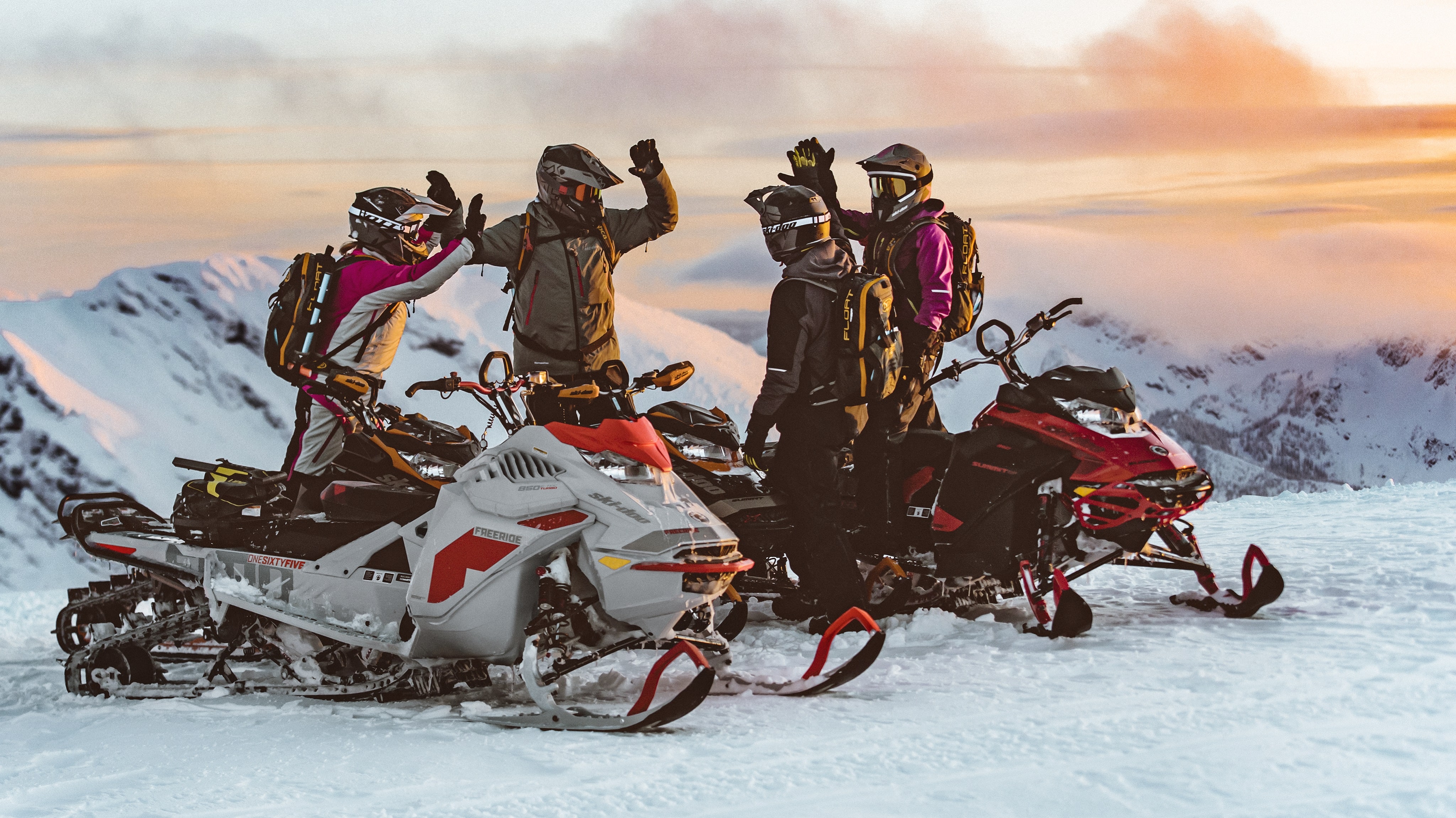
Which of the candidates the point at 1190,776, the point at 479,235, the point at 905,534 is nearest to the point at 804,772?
the point at 1190,776

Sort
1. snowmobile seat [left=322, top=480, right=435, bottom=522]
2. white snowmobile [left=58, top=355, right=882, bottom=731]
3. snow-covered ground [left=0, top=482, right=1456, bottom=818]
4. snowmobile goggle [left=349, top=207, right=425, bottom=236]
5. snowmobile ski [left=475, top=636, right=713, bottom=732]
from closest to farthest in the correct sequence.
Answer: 1. snow-covered ground [left=0, top=482, right=1456, bottom=818]
2. snowmobile ski [left=475, top=636, right=713, bottom=732]
3. white snowmobile [left=58, top=355, right=882, bottom=731]
4. snowmobile seat [left=322, top=480, right=435, bottom=522]
5. snowmobile goggle [left=349, top=207, right=425, bottom=236]

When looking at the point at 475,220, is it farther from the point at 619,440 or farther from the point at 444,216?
the point at 619,440

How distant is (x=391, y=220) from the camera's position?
18.4 ft

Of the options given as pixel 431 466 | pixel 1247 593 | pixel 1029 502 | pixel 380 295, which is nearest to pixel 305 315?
pixel 380 295

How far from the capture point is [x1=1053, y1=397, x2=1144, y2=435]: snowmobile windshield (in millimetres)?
5855

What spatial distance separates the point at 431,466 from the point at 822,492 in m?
1.81

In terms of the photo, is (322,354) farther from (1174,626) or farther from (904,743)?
(1174,626)

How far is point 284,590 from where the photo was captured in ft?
16.3

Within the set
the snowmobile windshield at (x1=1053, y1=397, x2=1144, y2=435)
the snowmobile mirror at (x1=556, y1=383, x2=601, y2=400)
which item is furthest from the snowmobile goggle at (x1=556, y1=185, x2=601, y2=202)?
the snowmobile windshield at (x1=1053, y1=397, x2=1144, y2=435)

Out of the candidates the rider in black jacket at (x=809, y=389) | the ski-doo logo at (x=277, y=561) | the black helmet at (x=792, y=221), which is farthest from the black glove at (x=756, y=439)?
the ski-doo logo at (x=277, y=561)

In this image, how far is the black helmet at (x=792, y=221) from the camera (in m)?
6.08

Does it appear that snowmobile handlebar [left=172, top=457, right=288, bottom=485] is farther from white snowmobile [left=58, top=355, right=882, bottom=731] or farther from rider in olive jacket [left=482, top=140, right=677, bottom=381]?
rider in olive jacket [left=482, top=140, right=677, bottom=381]

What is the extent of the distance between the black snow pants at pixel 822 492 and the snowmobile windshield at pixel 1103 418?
100 centimetres

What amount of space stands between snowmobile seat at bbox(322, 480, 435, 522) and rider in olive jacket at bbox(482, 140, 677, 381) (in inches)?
58.2
